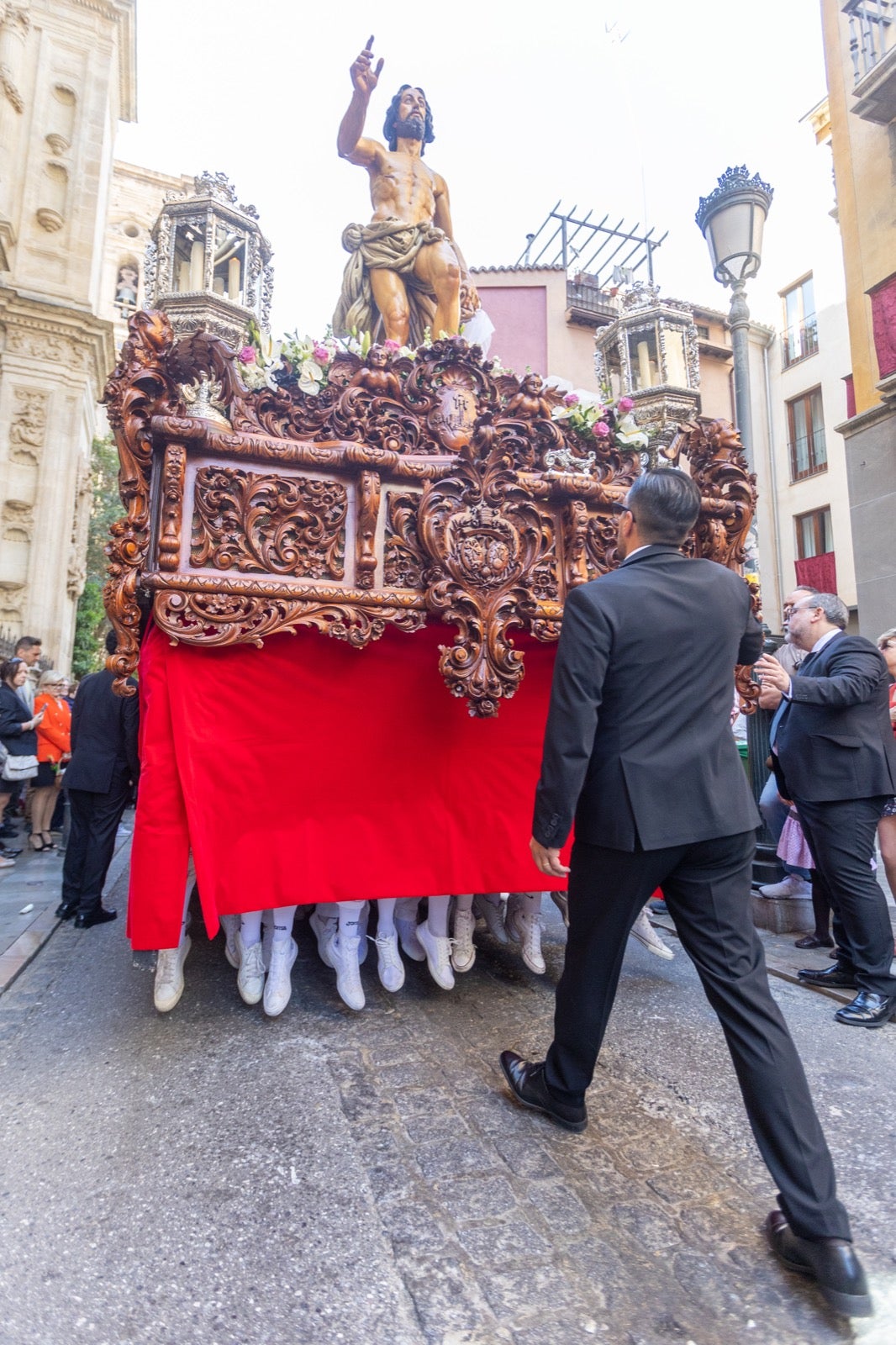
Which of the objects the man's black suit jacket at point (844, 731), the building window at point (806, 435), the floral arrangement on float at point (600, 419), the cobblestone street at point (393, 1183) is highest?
the building window at point (806, 435)

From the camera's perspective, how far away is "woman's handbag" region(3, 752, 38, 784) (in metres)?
7.18

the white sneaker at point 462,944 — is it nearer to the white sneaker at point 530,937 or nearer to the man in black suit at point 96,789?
the white sneaker at point 530,937

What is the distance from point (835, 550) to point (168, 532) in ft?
66.5

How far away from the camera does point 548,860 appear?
220cm

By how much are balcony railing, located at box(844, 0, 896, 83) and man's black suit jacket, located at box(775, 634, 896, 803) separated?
1278cm

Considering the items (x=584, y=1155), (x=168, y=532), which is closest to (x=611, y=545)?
(x=168, y=532)

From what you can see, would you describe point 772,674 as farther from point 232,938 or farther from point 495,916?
point 232,938

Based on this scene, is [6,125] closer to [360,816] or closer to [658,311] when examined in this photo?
[658,311]

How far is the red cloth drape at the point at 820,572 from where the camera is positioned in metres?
19.6

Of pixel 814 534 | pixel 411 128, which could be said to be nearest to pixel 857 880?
pixel 411 128

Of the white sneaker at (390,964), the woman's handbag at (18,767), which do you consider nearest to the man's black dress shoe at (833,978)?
the white sneaker at (390,964)

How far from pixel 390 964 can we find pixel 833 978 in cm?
221

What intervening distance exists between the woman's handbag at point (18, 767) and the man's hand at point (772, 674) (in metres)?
6.80

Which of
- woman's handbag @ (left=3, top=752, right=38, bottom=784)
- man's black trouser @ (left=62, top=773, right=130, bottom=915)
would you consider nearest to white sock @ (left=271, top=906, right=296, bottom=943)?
man's black trouser @ (left=62, top=773, right=130, bottom=915)
